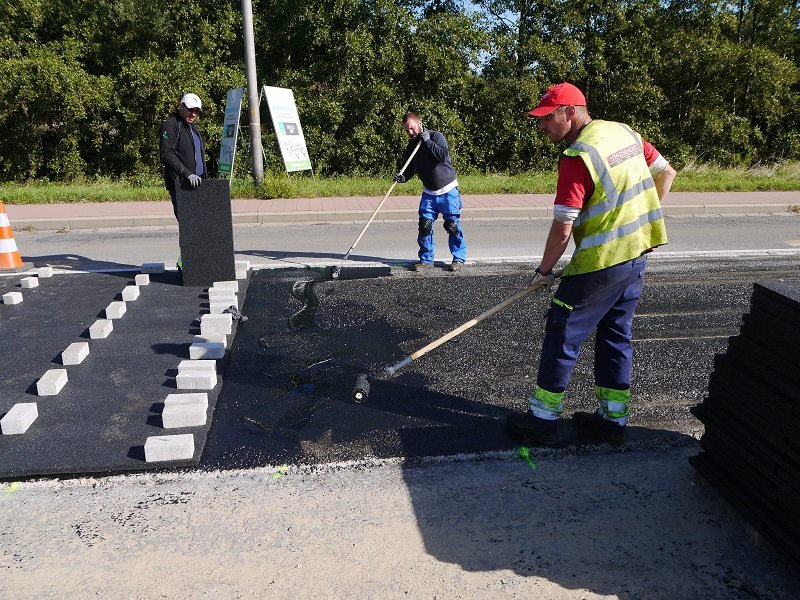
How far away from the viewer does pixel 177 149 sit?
6770 mm

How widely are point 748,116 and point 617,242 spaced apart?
2189 centimetres

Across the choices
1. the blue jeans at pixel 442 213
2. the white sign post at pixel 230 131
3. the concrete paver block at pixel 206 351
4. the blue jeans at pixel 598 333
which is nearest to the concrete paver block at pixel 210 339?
the concrete paver block at pixel 206 351

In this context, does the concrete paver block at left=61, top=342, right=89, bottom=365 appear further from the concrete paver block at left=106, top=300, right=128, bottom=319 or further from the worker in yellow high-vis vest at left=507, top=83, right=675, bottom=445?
the worker in yellow high-vis vest at left=507, top=83, right=675, bottom=445

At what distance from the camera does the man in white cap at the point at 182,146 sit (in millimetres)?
6617

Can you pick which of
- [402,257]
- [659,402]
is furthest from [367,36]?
[659,402]

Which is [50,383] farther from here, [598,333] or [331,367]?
[598,333]

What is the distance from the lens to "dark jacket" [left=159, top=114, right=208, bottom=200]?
6.62m

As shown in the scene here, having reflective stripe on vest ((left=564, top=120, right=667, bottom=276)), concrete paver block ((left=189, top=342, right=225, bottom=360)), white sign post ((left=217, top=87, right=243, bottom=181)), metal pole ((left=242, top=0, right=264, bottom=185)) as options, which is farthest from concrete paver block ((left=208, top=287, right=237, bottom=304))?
metal pole ((left=242, top=0, right=264, bottom=185))

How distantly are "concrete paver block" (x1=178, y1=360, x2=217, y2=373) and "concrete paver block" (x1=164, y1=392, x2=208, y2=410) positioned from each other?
14.4 inches

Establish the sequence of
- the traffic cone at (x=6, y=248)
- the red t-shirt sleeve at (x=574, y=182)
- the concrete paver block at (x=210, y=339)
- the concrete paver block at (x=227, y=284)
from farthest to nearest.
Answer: the traffic cone at (x=6, y=248), the concrete paver block at (x=227, y=284), the concrete paver block at (x=210, y=339), the red t-shirt sleeve at (x=574, y=182)

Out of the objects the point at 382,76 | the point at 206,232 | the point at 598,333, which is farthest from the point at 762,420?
the point at 382,76

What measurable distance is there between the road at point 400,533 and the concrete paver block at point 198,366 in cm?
109

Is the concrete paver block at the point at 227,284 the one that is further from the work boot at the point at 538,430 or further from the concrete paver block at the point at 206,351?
the work boot at the point at 538,430

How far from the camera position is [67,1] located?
20406 millimetres
